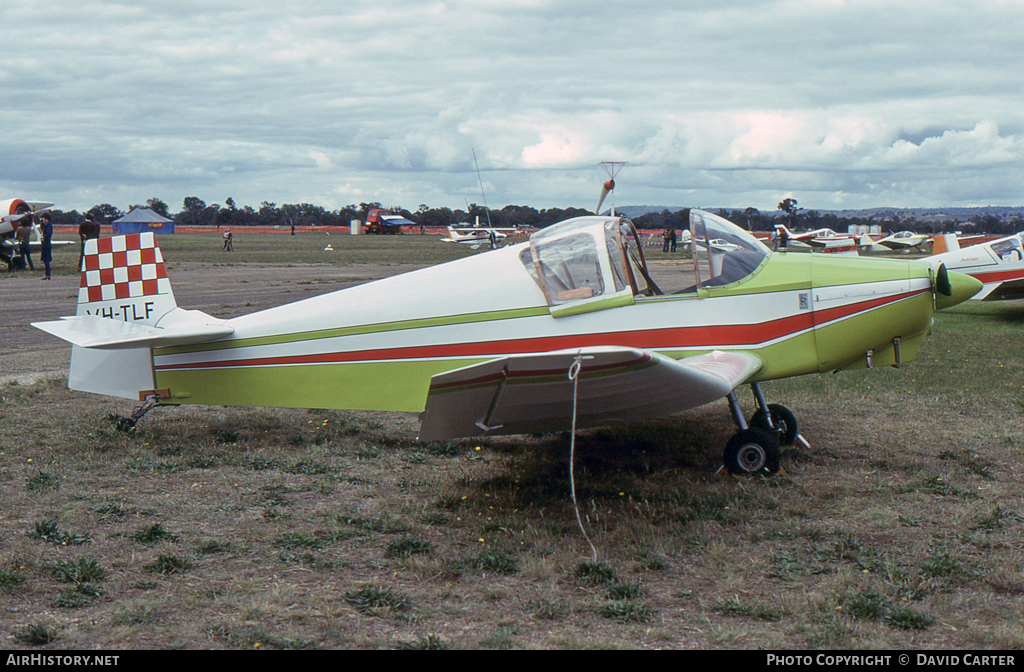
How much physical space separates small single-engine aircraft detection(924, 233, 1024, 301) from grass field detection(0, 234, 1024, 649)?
957 cm

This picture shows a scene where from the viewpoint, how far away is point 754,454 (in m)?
5.79

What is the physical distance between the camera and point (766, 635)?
11.3 ft

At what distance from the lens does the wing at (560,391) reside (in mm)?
4211

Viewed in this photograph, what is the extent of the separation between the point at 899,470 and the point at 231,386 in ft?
17.5

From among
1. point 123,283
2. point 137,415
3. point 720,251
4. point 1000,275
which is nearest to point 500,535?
point 720,251

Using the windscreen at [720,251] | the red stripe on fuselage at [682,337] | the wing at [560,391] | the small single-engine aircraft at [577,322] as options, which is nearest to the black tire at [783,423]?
the small single-engine aircraft at [577,322]

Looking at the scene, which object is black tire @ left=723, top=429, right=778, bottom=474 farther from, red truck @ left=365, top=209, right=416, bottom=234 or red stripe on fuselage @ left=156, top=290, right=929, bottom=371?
red truck @ left=365, top=209, right=416, bottom=234

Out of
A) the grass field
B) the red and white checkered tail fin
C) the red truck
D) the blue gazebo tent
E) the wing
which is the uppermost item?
the red truck

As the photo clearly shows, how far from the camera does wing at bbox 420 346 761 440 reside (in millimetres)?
4211

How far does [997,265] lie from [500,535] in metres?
15.1

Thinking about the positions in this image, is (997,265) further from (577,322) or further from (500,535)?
(500,535)

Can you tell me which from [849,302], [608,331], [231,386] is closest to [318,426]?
[231,386]

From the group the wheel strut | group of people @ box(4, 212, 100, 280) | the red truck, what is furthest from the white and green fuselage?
the red truck

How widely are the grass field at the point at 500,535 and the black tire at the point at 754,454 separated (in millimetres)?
126
